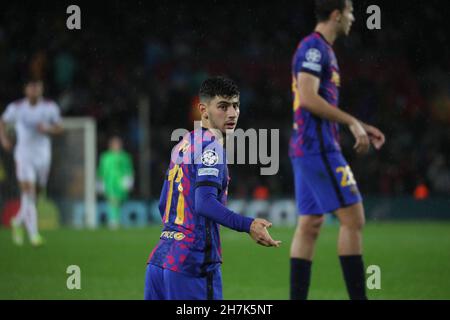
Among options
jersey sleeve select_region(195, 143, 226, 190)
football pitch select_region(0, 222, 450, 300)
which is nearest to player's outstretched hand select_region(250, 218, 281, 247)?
jersey sleeve select_region(195, 143, 226, 190)

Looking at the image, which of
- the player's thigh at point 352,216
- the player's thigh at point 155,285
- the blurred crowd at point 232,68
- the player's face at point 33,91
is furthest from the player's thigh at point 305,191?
the blurred crowd at point 232,68

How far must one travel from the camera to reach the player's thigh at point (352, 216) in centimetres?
531

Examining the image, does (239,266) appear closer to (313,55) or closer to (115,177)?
(313,55)

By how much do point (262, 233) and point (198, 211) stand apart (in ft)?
1.07

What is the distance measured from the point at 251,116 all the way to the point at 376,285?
11.8 metres

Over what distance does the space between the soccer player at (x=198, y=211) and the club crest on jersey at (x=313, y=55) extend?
151cm

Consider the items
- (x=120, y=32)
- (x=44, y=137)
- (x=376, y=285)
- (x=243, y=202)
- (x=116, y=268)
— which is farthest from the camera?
(x=120, y=32)

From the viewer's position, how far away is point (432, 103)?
62.8 feet

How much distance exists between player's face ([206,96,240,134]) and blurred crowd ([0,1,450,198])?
13.3 m

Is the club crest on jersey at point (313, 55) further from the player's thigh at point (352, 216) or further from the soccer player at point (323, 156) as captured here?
the player's thigh at point (352, 216)

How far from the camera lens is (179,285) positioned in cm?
379

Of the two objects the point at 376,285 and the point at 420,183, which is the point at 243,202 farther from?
the point at 376,285

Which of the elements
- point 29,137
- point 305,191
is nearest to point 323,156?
point 305,191
